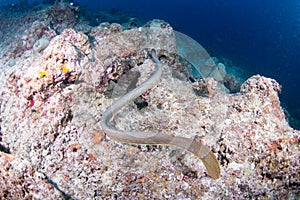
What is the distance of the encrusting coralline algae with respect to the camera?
10.0ft

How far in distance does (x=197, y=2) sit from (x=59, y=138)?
5297 centimetres

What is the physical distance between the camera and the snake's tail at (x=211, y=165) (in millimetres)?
2936

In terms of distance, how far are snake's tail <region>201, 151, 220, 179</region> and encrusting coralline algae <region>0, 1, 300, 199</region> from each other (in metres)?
0.09

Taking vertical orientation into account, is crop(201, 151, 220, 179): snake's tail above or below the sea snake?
below

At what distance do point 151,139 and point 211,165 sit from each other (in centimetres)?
89

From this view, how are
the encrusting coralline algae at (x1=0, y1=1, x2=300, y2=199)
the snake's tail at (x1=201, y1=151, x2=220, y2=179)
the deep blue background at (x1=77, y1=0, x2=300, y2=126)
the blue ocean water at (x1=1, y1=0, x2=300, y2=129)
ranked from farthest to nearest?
the deep blue background at (x1=77, y1=0, x2=300, y2=126)
the blue ocean water at (x1=1, y1=0, x2=300, y2=129)
the encrusting coralline algae at (x1=0, y1=1, x2=300, y2=199)
the snake's tail at (x1=201, y1=151, x2=220, y2=179)

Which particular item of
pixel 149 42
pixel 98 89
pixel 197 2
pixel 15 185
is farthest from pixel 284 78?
pixel 197 2

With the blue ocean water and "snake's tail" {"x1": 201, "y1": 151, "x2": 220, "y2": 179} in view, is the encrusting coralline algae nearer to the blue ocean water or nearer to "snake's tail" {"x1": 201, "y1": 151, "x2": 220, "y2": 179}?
"snake's tail" {"x1": 201, "y1": 151, "x2": 220, "y2": 179}

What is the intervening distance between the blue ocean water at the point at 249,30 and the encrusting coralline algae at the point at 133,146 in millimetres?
9157

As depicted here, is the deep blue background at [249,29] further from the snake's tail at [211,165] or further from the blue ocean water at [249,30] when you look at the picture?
the snake's tail at [211,165]

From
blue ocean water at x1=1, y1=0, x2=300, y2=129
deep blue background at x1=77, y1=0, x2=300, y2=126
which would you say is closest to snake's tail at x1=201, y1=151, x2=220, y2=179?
blue ocean water at x1=1, y1=0, x2=300, y2=129

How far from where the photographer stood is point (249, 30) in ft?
109

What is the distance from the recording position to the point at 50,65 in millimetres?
3506

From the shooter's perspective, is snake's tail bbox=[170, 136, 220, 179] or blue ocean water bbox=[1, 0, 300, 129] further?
blue ocean water bbox=[1, 0, 300, 129]
